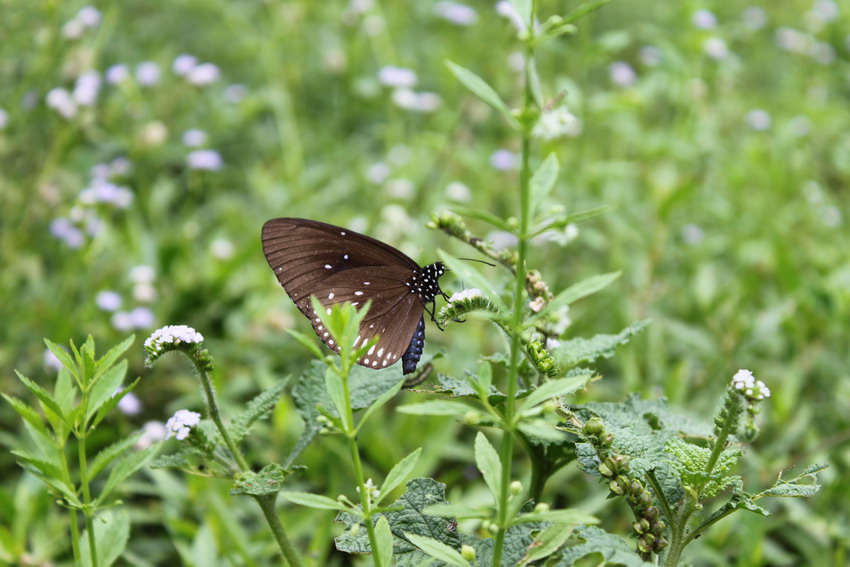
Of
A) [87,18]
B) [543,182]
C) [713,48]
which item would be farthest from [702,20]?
[543,182]

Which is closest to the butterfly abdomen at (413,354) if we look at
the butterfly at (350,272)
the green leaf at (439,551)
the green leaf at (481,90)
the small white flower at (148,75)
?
the butterfly at (350,272)

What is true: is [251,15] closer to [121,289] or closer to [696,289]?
[121,289]

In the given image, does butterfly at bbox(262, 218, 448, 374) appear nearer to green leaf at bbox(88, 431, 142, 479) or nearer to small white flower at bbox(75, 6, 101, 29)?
green leaf at bbox(88, 431, 142, 479)

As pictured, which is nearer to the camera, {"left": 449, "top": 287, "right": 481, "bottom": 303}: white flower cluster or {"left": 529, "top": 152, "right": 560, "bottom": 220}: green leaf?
{"left": 529, "top": 152, "right": 560, "bottom": 220}: green leaf

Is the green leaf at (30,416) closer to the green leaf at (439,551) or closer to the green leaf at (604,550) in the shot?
the green leaf at (439,551)

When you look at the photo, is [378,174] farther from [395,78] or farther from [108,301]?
[108,301]

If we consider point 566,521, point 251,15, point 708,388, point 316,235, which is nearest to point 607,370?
point 708,388

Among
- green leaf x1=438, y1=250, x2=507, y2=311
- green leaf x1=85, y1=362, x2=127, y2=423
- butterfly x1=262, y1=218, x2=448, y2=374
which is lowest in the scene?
butterfly x1=262, y1=218, x2=448, y2=374

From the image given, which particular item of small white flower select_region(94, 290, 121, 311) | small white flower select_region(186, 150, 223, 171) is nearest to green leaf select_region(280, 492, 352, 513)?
small white flower select_region(94, 290, 121, 311)
